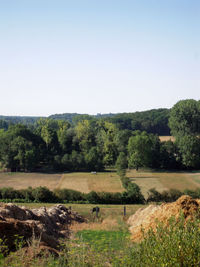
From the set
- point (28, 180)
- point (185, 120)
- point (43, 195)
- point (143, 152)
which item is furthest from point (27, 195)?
point (185, 120)

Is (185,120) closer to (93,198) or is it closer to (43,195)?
(93,198)

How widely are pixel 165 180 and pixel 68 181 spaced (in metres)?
19.1

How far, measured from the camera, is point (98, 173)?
67.1 metres

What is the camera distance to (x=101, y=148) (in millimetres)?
77125

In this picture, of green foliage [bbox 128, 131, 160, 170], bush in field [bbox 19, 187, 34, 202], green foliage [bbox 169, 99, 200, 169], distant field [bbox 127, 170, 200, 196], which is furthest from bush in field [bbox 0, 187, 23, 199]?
green foliage [bbox 169, 99, 200, 169]

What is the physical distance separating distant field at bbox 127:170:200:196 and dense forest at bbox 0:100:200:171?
430 cm

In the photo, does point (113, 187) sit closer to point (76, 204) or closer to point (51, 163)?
point (76, 204)

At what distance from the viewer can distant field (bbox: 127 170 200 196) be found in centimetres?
5047

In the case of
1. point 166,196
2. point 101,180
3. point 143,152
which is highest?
point 143,152

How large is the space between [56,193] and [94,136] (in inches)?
1860

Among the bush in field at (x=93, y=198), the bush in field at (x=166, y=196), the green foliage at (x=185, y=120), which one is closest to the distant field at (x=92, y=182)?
the bush in field at (x=93, y=198)

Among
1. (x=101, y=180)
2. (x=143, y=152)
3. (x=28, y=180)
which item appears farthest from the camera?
(x=143, y=152)

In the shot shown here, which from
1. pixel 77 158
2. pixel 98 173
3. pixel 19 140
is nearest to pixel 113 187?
pixel 98 173

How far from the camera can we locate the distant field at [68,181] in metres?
51.4
